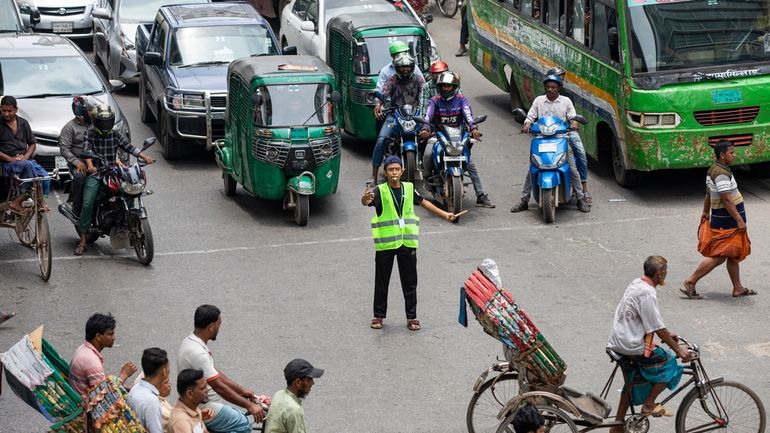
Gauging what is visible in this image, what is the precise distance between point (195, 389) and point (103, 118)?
21.4 ft

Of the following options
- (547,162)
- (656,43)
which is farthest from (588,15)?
(547,162)

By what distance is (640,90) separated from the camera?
618 inches

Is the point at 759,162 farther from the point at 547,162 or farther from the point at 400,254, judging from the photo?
→ the point at 400,254

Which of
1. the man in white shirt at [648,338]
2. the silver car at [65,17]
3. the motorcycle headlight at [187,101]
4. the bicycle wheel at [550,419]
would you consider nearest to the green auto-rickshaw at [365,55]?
the motorcycle headlight at [187,101]

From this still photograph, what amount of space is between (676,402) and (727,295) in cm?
270

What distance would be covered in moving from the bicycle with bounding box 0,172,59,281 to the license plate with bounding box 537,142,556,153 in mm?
5352

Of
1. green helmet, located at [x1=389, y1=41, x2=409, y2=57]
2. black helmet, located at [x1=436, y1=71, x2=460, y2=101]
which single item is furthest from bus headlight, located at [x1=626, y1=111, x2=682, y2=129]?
green helmet, located at [x1=389, y1=41, x2=409, y2=57]

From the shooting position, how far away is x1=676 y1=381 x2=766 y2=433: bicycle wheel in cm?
946

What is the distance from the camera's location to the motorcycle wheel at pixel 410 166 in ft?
54.2

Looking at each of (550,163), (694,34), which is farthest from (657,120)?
A: (550,163)

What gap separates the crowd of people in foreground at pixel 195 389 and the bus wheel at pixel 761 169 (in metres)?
9.83

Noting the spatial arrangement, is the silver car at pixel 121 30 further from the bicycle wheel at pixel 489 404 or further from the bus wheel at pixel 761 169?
the bicycle wheel at pixel 489 404

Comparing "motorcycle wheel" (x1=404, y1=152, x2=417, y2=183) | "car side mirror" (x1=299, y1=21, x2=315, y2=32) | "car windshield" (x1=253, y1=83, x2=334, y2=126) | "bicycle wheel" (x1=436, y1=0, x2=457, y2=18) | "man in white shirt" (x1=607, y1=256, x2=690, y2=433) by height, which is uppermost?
"man in white shirt" (x1=607, y1=256, x2=690, y2=433)

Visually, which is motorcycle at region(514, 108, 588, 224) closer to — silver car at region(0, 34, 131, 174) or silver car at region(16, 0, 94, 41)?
silver car at region(0, 34, 131, 174)
